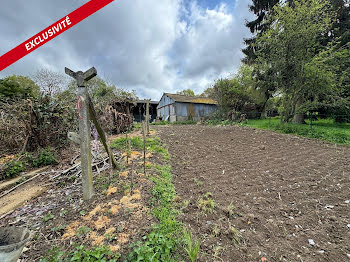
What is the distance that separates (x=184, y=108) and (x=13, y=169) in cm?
1538

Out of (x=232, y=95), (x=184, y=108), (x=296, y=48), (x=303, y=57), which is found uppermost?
(x=296, y=48)

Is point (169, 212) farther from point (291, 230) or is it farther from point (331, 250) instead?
point (331, 250)

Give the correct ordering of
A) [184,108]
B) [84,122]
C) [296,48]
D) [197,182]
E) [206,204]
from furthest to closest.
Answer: [184,108]
[296,48]
[197,182]
[206,204]
[84,122]

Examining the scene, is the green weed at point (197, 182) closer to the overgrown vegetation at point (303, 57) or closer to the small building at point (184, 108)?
the overgrown vegetation at point (303, 57)

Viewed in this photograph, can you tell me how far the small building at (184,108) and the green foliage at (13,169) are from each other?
14.5 m

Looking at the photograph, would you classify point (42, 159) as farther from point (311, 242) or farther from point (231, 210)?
point (311, 242)

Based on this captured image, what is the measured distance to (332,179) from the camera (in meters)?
3.04

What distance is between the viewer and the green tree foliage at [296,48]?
258 inches

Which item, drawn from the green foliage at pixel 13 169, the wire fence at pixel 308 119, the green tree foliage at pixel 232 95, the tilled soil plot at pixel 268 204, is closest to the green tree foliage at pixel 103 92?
the green foliage at pixel 13 169

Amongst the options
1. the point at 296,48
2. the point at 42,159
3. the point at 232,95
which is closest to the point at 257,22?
the point at 232,95

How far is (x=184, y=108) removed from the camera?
1728 centimetres

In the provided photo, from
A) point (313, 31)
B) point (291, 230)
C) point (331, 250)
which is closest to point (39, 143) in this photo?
point (291, 230)

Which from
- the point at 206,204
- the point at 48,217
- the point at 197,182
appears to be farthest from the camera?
the point at 197,182

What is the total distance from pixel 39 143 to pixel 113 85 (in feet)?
38.3
